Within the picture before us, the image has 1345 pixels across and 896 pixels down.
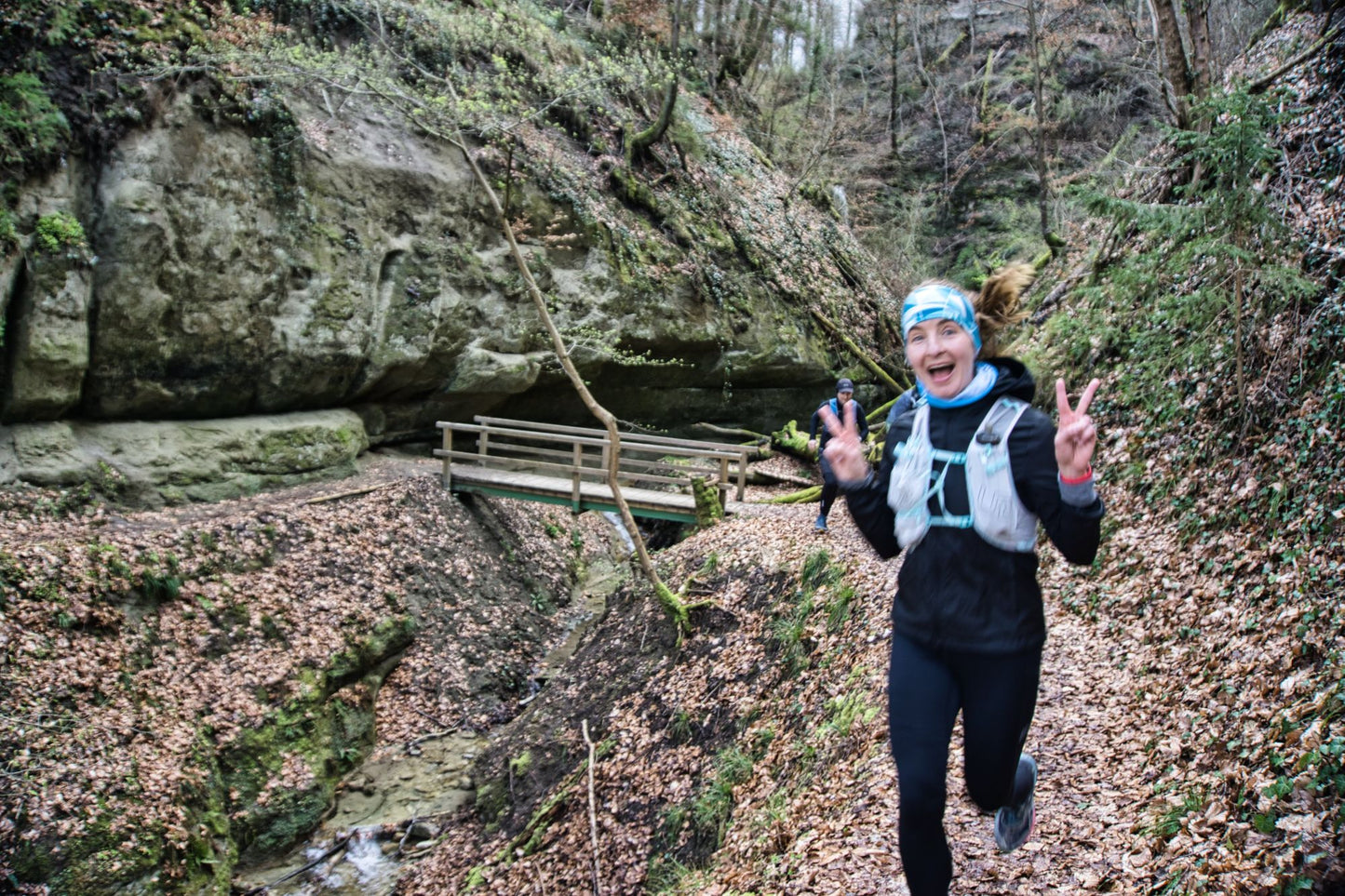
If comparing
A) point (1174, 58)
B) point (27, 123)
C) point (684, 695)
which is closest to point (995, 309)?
point (684, 695)

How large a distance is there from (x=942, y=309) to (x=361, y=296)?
41.5ft

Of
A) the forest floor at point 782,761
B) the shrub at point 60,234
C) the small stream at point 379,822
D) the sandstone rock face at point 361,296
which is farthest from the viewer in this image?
the sandstone rock face at point 361,296

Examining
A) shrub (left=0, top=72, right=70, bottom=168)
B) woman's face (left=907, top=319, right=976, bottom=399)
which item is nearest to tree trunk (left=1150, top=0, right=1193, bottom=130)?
woman's face (left=907, top=319, right=976, bottom=399)

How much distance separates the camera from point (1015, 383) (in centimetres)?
254

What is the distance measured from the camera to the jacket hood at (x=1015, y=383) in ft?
8.32

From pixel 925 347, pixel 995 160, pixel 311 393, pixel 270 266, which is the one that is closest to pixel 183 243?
pixel 270 266

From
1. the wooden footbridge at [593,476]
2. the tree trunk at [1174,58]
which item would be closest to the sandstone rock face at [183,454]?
the wooden footbridge at [593,476]

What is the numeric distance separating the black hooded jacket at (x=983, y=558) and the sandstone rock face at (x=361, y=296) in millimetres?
8075

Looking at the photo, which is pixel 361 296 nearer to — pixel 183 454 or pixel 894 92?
pixel 183 454

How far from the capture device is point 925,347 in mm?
2578

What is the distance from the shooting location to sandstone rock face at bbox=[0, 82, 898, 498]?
1077 cm

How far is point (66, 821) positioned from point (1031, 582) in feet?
25.3

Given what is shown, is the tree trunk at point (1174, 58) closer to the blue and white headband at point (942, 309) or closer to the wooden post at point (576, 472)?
the blue and white headband at point (942, 309)

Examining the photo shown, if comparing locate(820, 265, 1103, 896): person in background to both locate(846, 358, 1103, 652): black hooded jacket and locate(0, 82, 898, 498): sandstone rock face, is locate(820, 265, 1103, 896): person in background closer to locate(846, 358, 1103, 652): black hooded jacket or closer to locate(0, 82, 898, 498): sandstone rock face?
locate(846, 358, 1103, 652): black hooded jacket
